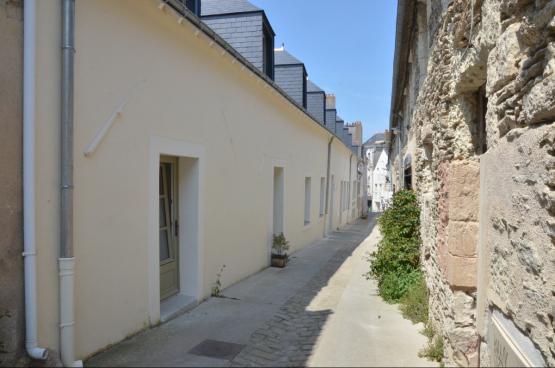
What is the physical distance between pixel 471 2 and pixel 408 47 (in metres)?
5.64

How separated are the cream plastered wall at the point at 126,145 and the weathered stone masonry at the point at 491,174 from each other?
300cm

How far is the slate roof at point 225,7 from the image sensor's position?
816cm

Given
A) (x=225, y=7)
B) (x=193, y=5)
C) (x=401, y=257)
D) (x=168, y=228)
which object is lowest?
(x=401, y=257)

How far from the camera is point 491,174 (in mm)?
2668

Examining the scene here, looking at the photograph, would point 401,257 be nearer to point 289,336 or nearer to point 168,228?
point 289,336

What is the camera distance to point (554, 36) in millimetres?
1747

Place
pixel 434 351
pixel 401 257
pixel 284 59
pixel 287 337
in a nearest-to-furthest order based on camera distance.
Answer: pixel 434 351
pixel 287 337
pixel 401 257
pixel 284 59

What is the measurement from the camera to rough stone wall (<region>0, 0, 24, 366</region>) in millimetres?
2818

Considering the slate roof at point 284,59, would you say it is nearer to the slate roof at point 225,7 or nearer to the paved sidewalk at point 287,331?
the slate roof at point 225,7

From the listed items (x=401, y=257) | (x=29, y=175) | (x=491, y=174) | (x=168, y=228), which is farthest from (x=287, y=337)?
(x=29, y=175)

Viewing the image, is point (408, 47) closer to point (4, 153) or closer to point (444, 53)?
point (444, 53)

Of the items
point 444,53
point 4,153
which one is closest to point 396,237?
point 444,53

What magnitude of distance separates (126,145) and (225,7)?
5.64m

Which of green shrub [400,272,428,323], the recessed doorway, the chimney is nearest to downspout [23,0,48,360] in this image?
the recessed doorway
